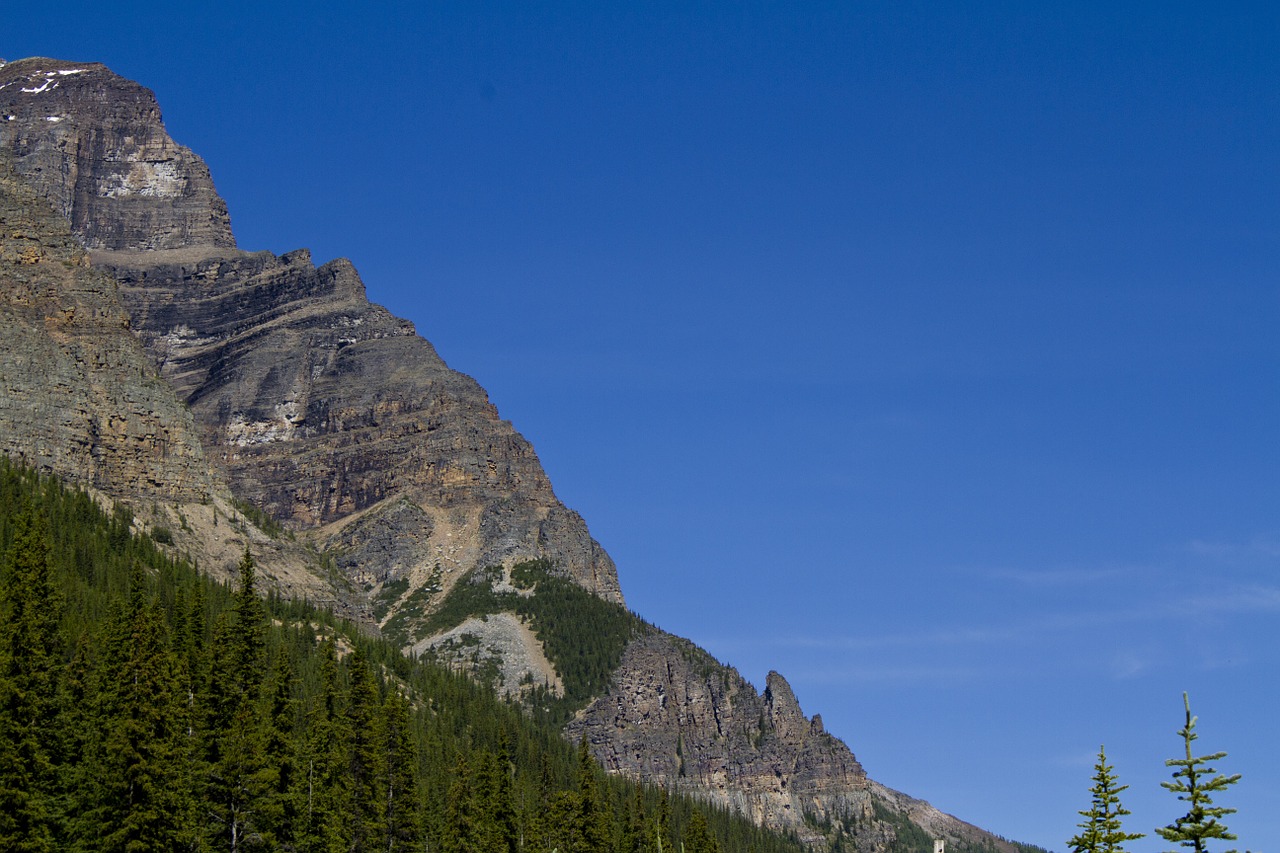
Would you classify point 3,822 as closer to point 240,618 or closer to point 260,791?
point 260,791

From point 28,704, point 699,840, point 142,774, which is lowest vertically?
point 142,774

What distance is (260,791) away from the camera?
110125 millimetres

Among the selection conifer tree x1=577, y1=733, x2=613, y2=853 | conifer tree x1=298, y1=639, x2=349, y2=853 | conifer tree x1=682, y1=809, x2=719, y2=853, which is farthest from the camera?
conifer tree x1=682, y1=809, x2=719, y2=853

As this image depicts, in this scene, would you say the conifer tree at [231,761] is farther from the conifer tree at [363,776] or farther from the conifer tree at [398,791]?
the conifer tree at [398,791]

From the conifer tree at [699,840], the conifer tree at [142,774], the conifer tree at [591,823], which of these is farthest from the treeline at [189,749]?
the conifer tree at [699,840]

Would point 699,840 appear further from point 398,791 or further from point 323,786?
point 323,786

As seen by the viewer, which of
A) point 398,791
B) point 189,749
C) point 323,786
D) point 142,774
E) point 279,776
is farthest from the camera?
point 398,791

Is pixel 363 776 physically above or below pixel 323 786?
above

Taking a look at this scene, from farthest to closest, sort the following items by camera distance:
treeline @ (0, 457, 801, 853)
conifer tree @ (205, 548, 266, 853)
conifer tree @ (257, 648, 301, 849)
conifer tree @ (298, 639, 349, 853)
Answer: conifer tree @ (298, 639, 349, 853)
conifer tree @ (257, 648, 301, 849)
conifer tree @ (205, 548, 266, 853)
treeline @ (0, 457, 801, 853)

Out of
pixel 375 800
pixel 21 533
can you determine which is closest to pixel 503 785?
pixel 375 800

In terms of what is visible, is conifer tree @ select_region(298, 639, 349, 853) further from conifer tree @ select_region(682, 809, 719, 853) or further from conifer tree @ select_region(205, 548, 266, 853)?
conifer tree @ select_region(682, 809, 719, 853)

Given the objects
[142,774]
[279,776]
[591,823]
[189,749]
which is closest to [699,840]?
[591,823]

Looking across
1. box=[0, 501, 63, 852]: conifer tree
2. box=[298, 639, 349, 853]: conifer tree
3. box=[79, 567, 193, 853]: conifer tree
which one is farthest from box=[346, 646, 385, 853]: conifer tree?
box=[79, 567, 193, 853]: conifer tree

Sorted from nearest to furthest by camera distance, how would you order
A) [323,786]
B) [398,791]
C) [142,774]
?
[142,774]
[323,786]
[398,791]
